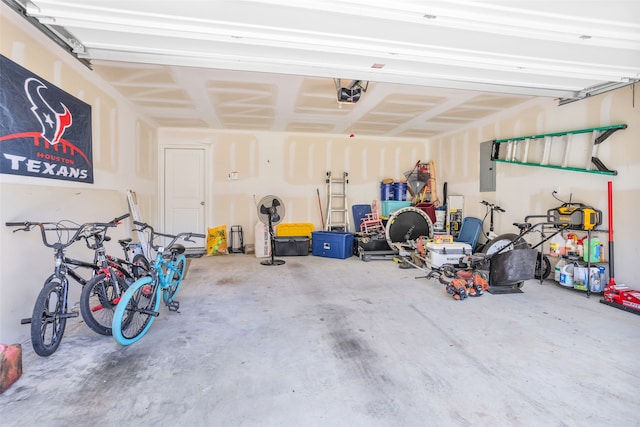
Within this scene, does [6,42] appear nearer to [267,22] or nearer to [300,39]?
[267,22]

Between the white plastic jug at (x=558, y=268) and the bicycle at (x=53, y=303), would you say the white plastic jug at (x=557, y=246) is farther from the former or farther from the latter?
the bicycle at (x=53, y=303)

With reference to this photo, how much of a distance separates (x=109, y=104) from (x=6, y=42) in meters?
1.78

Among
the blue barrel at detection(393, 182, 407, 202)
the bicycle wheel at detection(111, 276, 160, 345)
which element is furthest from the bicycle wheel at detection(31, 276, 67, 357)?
the blue barrel at detection(393, 182, 407, 202)

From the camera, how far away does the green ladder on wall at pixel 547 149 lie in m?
3.44

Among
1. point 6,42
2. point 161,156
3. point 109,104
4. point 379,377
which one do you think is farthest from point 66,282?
point 161,156

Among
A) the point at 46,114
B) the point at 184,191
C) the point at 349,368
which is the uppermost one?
the point at 46,114

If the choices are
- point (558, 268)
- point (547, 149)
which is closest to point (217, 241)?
point (558, 268)

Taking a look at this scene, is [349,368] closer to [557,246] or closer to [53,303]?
[53,303]

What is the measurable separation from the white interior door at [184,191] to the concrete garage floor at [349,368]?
3317mm

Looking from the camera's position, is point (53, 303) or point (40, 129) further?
point (40, 129)

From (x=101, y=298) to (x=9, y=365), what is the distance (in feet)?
2.34

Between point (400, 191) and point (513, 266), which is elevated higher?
point (400, 191)

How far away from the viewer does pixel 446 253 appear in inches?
168

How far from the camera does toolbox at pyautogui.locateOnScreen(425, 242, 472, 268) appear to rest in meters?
4.26
